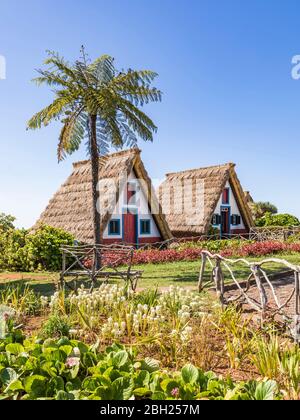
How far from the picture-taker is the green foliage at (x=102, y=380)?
346cm

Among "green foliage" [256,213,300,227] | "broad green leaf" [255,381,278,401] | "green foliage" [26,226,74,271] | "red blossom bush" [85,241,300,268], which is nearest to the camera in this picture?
"broad green leaf" [255,381,278,401]

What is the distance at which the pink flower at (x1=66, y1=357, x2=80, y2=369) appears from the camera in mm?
3955

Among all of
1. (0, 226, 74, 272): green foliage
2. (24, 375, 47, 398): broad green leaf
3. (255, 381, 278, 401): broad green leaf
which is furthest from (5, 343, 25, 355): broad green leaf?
(0, 226, 74, 272): green foliage

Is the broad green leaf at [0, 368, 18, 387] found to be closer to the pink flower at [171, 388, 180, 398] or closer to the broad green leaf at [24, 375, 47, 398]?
the broad green leaf at [24, 375, 47, 398]

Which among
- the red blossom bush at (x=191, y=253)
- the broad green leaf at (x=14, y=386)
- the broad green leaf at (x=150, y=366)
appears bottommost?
the broad green leaf at (x=14, y=386)

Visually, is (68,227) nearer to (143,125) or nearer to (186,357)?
(143,125)

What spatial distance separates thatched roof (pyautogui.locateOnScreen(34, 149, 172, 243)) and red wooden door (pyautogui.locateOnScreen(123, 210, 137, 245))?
131cm

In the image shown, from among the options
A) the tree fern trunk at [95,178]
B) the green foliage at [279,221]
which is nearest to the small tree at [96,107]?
the tree fern trunk at [95,178]

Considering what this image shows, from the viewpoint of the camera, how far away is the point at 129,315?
555 cm

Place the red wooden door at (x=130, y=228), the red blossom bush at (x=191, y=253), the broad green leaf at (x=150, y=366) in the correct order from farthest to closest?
1. the red wooden door at (x=130, y=228)
2. the red blossom bush at (x=191, y=253)
3. the broad green leaf at (x=150, y=366)

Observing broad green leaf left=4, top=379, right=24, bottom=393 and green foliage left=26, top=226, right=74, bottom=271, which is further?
green foliage left=26, top=226, right=74, bottom=271

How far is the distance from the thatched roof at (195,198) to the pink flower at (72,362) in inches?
962

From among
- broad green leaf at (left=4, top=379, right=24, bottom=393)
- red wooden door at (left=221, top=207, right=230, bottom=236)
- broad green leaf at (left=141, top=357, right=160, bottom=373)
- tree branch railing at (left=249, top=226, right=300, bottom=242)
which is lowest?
broad green leaf at (left=4, top=379, right=24, bottom=393)

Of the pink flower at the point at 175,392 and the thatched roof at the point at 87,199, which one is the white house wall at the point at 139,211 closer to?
the thatched roof at the point at 87,199
